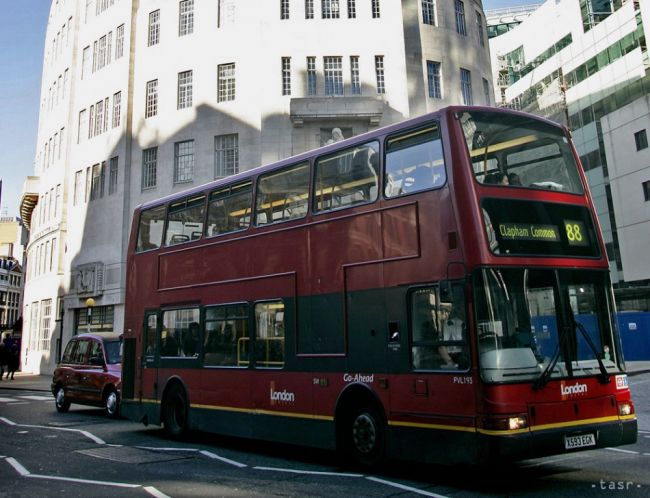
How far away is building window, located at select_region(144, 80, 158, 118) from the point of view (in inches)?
1280

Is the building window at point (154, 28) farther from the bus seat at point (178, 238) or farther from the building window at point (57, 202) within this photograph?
the bus seat at point (178, 238)

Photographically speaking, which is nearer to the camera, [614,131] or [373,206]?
[373,206]

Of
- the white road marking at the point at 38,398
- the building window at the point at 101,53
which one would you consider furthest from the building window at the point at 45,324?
the white road marking at the point at 38,398

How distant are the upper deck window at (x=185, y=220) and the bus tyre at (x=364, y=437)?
4.78 m

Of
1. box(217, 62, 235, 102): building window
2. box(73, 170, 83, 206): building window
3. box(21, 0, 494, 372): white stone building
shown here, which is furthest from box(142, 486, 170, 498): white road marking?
box(73, 170, 83, 206): building window

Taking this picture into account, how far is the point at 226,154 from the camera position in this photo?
98.5 feet

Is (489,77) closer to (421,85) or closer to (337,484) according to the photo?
(421,85)

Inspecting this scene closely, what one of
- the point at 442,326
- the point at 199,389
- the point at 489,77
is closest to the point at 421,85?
the point at 489,77

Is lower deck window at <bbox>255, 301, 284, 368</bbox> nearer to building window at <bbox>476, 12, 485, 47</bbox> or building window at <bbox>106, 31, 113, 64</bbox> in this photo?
building window at <bbox>476, 12, 485, 47</bbox>

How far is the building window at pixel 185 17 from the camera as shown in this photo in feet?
105

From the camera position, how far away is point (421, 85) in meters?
29.7

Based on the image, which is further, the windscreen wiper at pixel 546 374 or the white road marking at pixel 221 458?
the white road marking at pixel 221 458

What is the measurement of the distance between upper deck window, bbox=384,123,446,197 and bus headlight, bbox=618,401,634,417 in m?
3.28

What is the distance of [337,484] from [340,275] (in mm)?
2719
